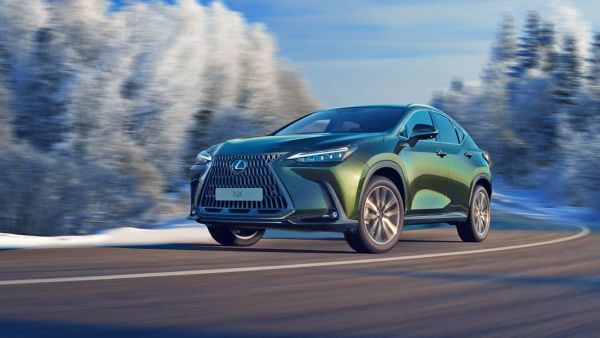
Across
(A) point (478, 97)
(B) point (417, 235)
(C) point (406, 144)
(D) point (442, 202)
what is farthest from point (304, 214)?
(A) point (478, 97)

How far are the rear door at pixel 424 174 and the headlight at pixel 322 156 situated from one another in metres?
1.12

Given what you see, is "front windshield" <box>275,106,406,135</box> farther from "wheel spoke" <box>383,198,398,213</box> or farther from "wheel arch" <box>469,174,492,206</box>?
"wheel arch" <box>469,174,492,206</box>

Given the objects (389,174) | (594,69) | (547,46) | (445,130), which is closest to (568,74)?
(594,69)

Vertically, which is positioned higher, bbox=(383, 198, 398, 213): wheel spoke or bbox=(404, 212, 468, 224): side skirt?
bbox=(383, 198, 398, 213): wheel spoke

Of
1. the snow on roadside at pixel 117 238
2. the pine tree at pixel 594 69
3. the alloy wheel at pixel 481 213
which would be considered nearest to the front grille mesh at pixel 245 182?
the snow on roadside at pixel 117 238

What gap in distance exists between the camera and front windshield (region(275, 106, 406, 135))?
34.1 ft

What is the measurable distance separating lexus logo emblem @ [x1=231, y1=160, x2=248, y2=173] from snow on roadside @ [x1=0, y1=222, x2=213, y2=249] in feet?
5.82

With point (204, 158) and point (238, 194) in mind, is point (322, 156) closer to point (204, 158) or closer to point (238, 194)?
point (238, 194)

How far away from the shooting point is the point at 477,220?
12.0 meters

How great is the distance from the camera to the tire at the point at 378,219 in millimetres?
9508

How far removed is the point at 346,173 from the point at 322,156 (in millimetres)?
293

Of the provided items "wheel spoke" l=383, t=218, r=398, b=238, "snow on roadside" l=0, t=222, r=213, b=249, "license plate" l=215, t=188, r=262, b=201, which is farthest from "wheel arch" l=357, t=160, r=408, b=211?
"snow on roadside" l=0, t=222, r=213, b=249

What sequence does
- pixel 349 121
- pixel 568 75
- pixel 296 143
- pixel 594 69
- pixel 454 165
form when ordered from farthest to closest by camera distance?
pixel 568 75
pixel 594 69
pixel 454 165
pixel 349 121
pixel 296 143

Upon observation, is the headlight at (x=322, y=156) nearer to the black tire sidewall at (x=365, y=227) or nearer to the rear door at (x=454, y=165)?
the black tire sidewall at (x=365, y=227)
